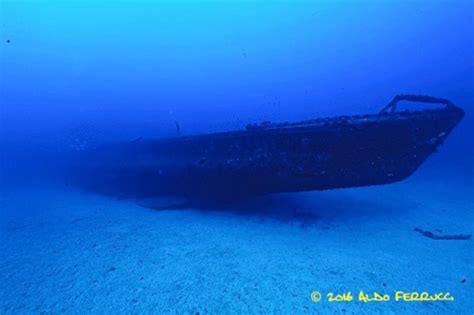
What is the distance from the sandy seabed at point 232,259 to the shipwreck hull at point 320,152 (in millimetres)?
824

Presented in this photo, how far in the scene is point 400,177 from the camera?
5.23 meters

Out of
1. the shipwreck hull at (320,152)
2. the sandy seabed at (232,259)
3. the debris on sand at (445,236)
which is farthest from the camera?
the shipwreck hull at (320,152)

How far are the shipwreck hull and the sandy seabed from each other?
2.70ft

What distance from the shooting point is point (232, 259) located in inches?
153

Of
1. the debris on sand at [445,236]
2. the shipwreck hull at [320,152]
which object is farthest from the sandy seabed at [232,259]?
the shipwreck hull at [320,152]

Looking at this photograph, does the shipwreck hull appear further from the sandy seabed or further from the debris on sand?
the debris on sand

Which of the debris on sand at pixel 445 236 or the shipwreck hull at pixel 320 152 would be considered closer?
the debris on sand at pixel 445 236

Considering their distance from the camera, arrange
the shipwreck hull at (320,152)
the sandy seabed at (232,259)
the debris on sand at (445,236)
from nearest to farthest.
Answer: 1. the sandy seabed at (232,259)
2. the debris on sand at (445,236)
3. the shipwreck hull at (320,152)

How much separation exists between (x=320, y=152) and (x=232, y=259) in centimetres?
272

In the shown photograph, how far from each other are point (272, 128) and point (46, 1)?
11764 cm

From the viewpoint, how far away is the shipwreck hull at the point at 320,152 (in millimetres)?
5105

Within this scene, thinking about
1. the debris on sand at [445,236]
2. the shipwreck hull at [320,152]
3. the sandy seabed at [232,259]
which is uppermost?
the shipwreck hull at [320,152]

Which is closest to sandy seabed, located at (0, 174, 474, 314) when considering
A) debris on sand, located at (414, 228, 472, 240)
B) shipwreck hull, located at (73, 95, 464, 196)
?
debris on sand, located at (414, 228, 472, 240)

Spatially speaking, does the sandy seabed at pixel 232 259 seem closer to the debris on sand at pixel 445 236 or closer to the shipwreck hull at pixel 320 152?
the debris on sand at pixel 445 236
